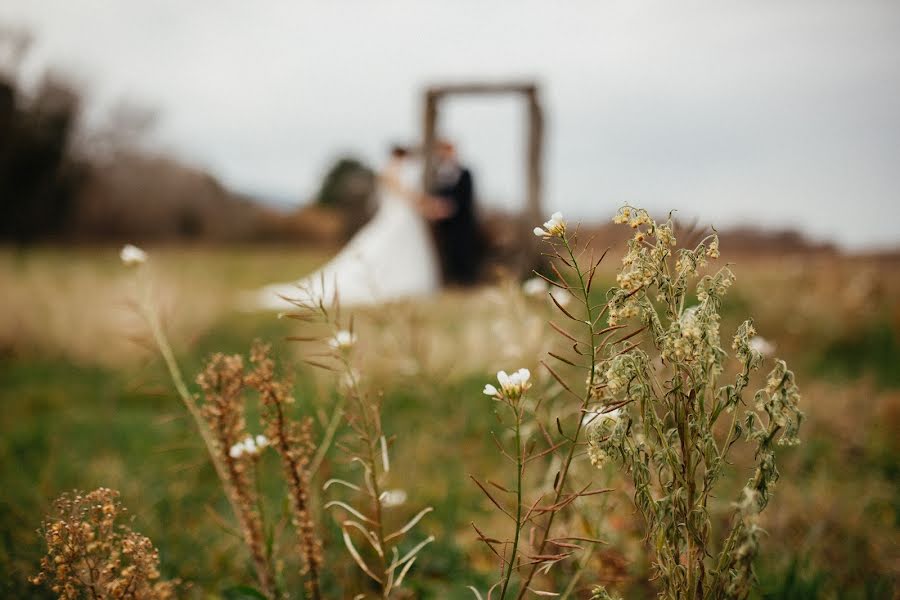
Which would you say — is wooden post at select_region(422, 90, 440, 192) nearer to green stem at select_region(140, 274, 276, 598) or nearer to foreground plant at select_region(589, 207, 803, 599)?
A: green stem at select_region(140, 274, 276, 598)

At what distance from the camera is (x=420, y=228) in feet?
35.3

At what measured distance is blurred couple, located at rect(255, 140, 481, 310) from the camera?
10.4 meters

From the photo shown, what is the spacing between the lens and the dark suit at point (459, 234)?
10.9 metres

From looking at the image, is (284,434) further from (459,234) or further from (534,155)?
(459,234)

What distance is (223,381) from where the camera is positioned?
1.42 meters

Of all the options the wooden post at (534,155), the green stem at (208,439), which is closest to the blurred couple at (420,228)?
the wooden post at (534,155)

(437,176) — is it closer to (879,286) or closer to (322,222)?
(879,286)

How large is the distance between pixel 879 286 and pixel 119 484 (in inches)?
275

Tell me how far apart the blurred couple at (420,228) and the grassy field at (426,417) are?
232 centimetres

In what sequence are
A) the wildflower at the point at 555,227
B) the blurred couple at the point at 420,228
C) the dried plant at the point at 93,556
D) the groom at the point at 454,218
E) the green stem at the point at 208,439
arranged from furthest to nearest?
the groom at the point at 454,218 → the blurred couple at the point at 420,228 → the green stem at the point at 208,439 → the dried plant at the point at 93,556 → the wildflower at the point at 555,227

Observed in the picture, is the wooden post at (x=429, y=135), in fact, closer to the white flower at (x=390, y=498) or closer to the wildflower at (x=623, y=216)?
the white flower at (x=390, y=498)

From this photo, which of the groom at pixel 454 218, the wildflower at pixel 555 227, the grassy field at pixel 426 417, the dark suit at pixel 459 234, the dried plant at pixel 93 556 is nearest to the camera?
the wildflower at pixel 555 227

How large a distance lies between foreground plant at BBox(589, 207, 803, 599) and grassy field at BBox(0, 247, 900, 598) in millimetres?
308

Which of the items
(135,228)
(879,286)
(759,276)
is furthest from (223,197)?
(879,286)
